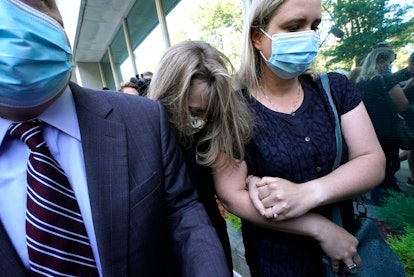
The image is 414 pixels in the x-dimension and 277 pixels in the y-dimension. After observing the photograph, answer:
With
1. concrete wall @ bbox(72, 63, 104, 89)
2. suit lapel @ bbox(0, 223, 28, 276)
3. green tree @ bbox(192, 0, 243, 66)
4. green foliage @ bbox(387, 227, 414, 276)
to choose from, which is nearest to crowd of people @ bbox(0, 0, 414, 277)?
suit lapel @ bbox(0, 223, 28, 276)

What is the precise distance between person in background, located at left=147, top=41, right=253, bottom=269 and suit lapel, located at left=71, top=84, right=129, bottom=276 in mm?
338

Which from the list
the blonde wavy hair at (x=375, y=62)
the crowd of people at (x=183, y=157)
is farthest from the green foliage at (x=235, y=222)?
the blonde wavy hair at (x=375, y=62)

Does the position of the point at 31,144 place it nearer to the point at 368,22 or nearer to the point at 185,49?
the point at 185,49

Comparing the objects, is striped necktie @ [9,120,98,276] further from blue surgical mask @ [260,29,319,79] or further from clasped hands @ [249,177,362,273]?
blue surgical mask @ [260,29,319,79]

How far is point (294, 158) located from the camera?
1068mm

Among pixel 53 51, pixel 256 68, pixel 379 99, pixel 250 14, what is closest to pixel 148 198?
pixel 53 51

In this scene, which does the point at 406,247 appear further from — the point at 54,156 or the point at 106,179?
the point at 54,156

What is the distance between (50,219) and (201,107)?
29.5 inches

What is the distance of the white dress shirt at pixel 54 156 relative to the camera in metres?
0.71

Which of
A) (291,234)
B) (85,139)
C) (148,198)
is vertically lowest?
(291,234)

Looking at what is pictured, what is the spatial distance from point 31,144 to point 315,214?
3.32 ft

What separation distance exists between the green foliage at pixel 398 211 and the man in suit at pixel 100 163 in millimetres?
1949

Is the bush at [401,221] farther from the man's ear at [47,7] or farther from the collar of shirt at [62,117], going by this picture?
the man's ear at [47,7]

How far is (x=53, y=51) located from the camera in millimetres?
701
